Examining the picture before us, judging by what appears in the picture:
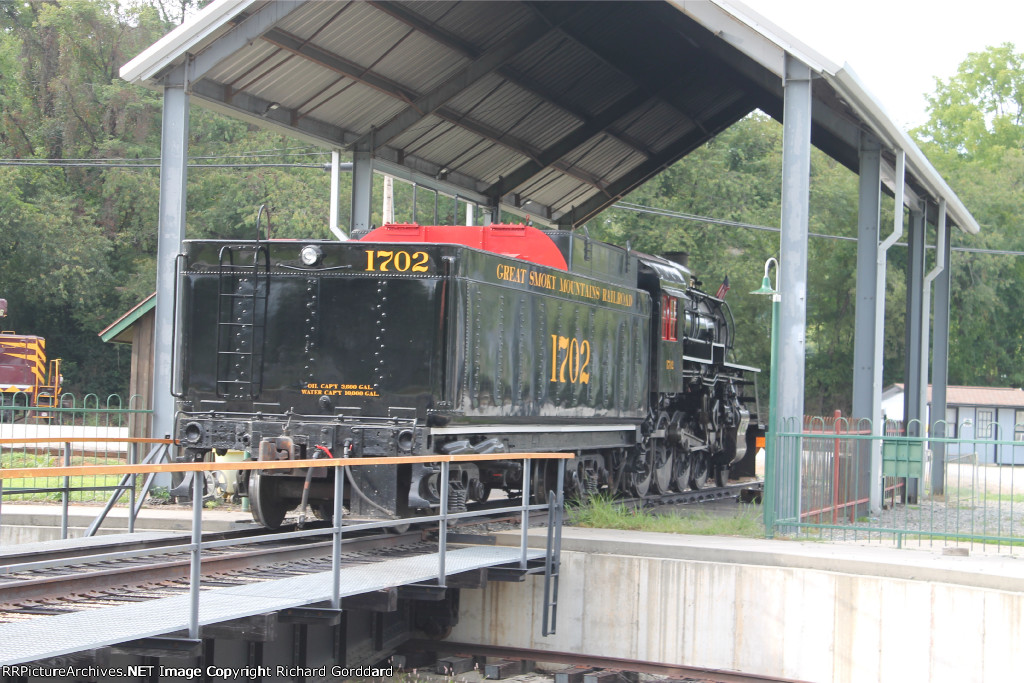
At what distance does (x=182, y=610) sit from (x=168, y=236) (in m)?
8.27

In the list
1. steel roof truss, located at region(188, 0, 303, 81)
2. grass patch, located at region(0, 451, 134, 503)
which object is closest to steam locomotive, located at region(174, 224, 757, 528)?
steel roof truss, located at region(188, 0, 303, 81)

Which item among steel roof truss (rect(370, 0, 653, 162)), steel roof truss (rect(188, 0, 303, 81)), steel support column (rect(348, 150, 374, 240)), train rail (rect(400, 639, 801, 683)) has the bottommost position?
train rail (rect(400, 639, 801, 683))

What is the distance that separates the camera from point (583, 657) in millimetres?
A: 10914

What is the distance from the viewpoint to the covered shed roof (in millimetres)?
14367

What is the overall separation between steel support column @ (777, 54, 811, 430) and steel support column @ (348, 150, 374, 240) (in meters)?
7.35

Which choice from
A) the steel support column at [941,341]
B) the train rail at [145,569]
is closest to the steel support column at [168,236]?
the train rail at [145,569]

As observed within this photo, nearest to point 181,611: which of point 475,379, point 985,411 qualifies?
point 475,379

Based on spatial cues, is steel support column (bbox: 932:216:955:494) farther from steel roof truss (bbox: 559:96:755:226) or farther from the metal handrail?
the metal handrail

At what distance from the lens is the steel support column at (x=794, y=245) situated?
42.8ft

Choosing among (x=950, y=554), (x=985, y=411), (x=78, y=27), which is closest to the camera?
(x=950, y=554)

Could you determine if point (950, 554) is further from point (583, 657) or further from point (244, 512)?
point (244, 512)

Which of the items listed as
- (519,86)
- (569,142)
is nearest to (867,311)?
(519,86)

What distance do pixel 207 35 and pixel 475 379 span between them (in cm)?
623

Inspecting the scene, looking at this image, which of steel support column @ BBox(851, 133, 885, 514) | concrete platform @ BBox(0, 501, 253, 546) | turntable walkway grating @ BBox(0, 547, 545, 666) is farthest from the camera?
steel support column @ BBox(851, 133, 885, 514)
